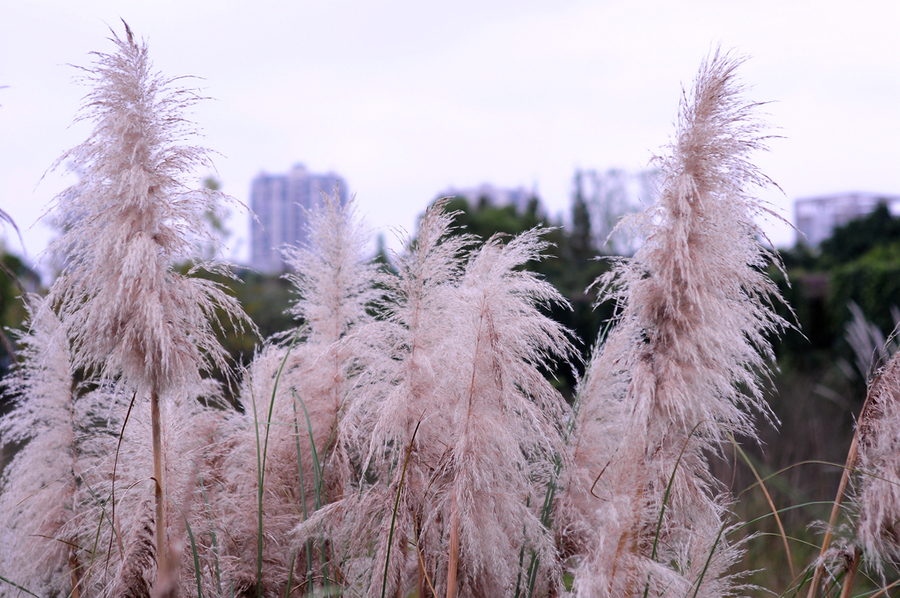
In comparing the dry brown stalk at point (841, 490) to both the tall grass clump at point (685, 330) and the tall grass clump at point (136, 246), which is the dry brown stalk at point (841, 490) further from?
the tall grass clump at point (136, 246)

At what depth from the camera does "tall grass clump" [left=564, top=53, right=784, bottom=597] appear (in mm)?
1577

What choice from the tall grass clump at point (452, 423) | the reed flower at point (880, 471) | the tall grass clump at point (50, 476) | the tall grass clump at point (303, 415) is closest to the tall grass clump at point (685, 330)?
the tall grass clump at point (452, 423)

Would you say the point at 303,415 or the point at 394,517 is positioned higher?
the point at 303,415

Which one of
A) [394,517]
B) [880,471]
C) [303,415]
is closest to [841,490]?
[880,471]

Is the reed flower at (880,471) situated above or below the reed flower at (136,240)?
below

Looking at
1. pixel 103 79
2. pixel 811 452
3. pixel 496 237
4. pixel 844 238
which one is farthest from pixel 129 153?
pixel 844 238

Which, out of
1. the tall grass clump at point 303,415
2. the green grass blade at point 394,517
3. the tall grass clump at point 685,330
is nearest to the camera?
the tall grass clump at point 685,330

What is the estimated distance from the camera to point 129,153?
5.47 feet

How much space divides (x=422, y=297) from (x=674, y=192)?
76cm

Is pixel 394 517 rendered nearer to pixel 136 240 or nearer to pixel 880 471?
pixel 136 240

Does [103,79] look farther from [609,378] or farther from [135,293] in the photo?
[609,378]

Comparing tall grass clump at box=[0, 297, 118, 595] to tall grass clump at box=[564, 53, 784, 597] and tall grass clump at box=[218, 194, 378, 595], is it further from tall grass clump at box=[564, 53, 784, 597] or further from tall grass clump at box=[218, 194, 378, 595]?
tall grass clump at box=[564, 53, 784, 597]

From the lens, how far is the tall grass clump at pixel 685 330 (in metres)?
1.58

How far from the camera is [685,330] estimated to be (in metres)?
1.60
